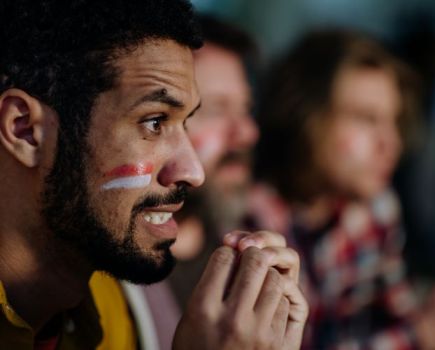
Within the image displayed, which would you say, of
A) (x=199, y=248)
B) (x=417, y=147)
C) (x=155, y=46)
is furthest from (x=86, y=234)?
(x=417, y=147)

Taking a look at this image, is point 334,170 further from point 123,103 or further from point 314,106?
point 123,103

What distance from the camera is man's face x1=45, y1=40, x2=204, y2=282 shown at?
7.16ft

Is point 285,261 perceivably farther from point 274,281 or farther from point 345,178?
point 345,178

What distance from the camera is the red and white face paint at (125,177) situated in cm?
220

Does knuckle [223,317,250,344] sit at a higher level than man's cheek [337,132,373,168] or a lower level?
higher

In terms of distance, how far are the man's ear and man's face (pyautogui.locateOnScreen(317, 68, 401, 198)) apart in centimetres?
286

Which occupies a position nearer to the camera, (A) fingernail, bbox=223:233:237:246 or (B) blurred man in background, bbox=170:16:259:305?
(A) fingernail, bbox=223:233:237:246

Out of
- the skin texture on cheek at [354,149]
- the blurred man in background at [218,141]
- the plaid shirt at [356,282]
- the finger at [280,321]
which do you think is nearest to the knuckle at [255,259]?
the finger at [280,321]

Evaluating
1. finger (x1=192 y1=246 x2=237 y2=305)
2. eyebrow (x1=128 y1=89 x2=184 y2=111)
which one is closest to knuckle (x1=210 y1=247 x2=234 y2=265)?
finger (x1=192 y1=246 x2=237 y2=305)

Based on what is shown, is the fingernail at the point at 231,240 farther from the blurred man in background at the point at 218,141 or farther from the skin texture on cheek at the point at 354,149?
the skin texture on cheek at the point at 354,149

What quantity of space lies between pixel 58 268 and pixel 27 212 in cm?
16

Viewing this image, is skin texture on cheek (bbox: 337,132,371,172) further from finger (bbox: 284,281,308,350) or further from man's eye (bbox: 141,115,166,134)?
man's eye (bbox: 141,115,166,134)

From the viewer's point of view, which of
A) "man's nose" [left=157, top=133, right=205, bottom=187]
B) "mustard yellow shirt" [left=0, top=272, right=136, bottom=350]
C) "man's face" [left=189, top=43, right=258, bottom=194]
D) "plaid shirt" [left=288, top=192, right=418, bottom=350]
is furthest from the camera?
"plaid shirt" [left=288, top=192, right=418, bottom=350]

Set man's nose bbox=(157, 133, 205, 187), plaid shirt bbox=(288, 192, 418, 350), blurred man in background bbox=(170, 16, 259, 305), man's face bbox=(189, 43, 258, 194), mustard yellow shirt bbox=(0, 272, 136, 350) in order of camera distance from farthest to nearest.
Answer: plaid shirt bbox=(288, 192, 418, 350) < man's face bbox=(189, 43, 258, 194) < blurred man in background bbox=(170, 16, 259, 305) < man's nose bbox=(157, 133, 205, 187) < mustard yellow shirt bbox=(0, 272, 136, 350)
